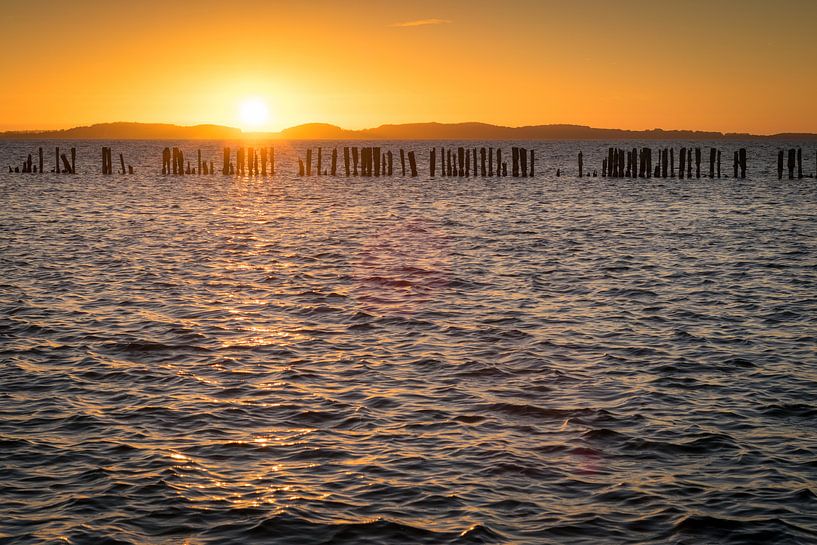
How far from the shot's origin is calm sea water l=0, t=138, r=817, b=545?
8367 millimetres

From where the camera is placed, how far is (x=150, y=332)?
16031 mm

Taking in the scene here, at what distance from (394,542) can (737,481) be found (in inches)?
147

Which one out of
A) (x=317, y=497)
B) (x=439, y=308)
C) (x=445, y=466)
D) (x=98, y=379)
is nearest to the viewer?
(x=317, y=497)

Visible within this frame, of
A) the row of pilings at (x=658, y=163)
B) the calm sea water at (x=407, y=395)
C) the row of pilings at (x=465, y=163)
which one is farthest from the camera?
the row of pilings at (x=465, y=163)

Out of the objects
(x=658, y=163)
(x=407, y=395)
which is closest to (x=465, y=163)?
(x=658, y=163)

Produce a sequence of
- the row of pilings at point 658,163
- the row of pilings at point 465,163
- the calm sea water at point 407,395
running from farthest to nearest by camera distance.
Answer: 1. the row of pilings at point 465,163
2. the row of pilings at point 658,163
3. the calm sea water at point 407,395

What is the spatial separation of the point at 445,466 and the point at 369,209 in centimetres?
3709

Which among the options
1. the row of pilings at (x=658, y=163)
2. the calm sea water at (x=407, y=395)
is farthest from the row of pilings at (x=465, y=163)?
the calm sea water at (x=407, y=395)

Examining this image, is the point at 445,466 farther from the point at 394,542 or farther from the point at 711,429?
the point at 711,429

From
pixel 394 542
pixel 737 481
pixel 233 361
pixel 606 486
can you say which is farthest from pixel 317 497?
pixel 233 361

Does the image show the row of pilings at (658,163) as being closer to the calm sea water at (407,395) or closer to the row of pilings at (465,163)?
the row of pilings at (465,163)

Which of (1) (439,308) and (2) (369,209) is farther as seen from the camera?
(2) (369,209)

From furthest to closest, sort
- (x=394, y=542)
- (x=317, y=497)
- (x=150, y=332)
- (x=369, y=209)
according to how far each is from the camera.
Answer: (x=369, y=209)
(x=150, y=332)
(x=317, y=497)
(x=394, y=542)

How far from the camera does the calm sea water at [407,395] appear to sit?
837cm
